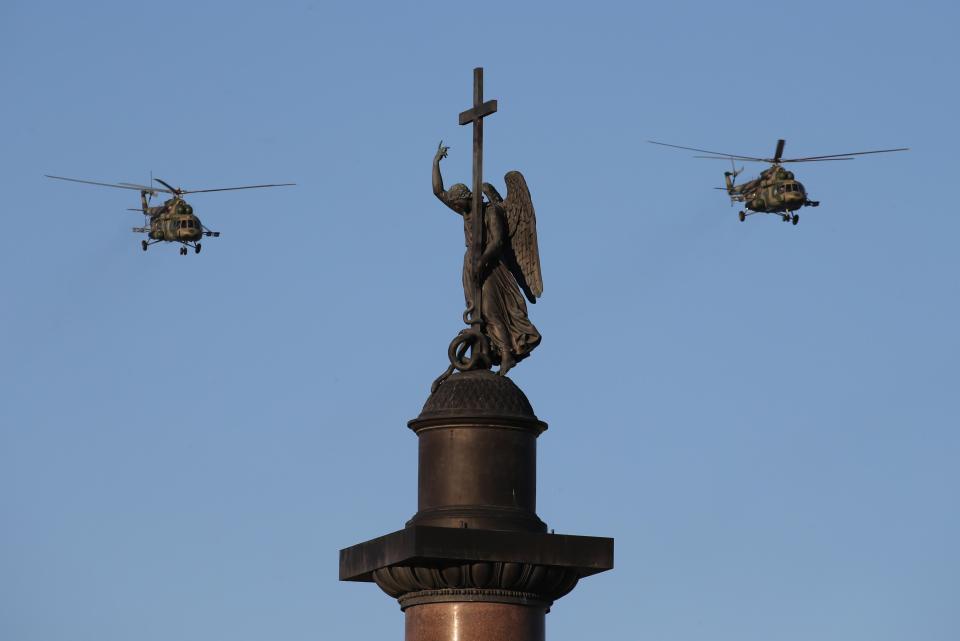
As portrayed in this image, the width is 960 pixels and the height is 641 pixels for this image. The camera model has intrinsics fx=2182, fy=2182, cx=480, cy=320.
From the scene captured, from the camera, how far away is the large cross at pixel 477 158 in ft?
58.7

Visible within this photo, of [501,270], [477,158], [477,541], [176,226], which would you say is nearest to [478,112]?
[477,158]

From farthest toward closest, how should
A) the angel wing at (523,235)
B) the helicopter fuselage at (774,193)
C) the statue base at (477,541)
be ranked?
the helicopter fuselage at (774,193)
the angel wing at (523,235)
the statue base at (477,541)

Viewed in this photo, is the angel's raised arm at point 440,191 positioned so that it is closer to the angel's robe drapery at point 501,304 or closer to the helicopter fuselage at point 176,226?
the angel's robe drapery at point 501,304

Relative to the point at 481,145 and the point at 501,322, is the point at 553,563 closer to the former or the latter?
the point at 501,322

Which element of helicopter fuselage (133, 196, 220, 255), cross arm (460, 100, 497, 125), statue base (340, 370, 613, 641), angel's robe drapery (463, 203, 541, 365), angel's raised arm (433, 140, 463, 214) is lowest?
statue base (340, 370, 613, 641)

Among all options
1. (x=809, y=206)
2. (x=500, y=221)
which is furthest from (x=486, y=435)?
(x=809, y=206)

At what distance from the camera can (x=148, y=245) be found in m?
88.6

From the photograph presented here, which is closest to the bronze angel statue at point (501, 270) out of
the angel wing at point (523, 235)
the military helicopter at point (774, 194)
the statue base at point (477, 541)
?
the angel wing at point (523, 235)

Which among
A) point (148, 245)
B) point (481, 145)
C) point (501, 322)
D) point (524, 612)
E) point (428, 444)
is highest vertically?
point (148, 245)

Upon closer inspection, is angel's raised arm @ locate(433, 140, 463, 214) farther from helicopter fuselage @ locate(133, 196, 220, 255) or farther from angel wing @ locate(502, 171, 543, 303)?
helicopter fuselage @ locate(133, 196, 220, 255)

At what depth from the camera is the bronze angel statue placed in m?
17.7

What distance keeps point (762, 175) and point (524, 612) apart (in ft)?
242

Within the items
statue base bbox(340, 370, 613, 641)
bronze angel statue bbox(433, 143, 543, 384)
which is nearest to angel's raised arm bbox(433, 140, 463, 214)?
bronze angel statue bbox(433, 143, 543, 384)

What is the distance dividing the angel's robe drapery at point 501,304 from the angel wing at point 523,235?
77mm
